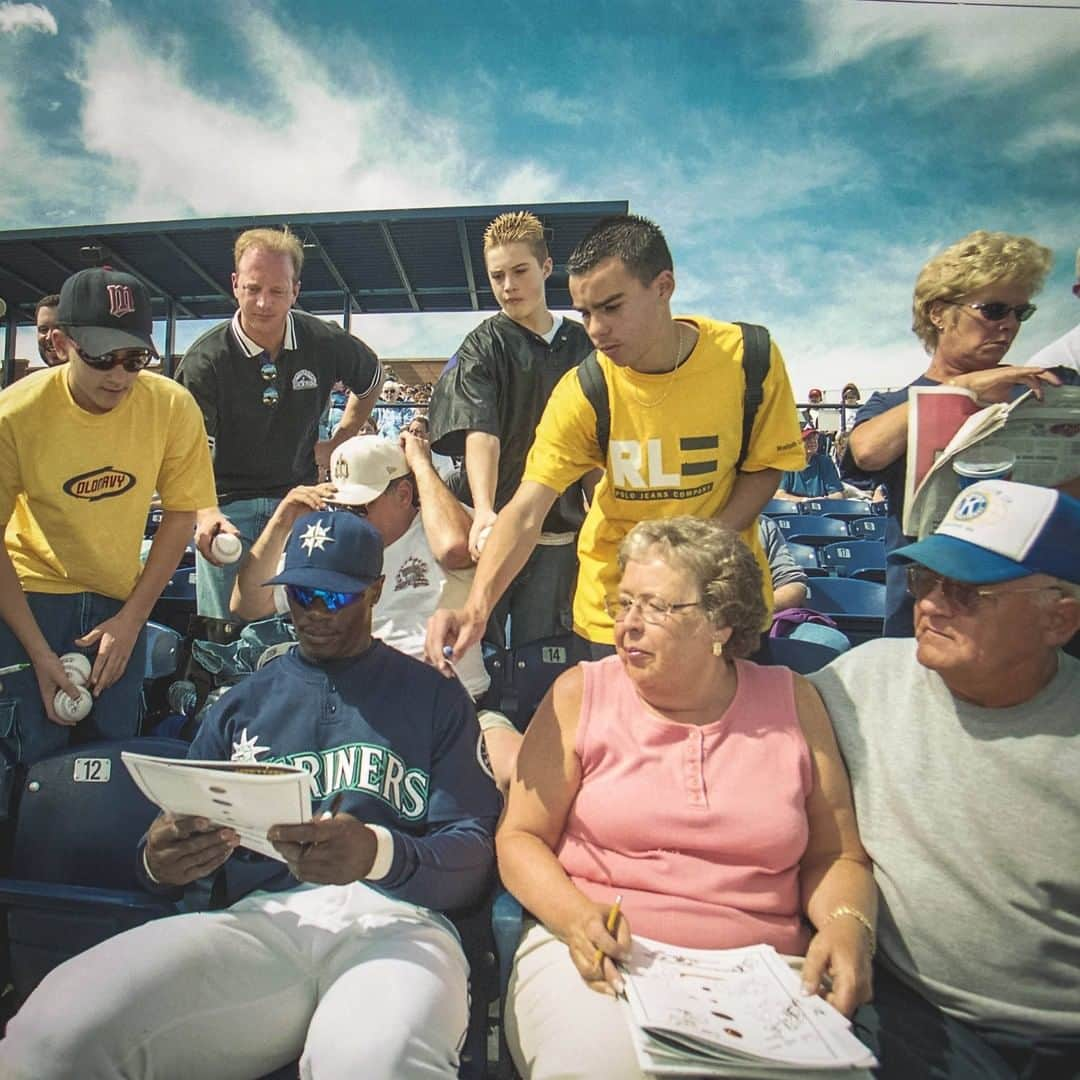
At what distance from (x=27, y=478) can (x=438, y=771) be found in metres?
1.66

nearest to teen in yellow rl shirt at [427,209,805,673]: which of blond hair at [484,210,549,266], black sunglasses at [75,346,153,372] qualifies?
blond hair at [484,210,549,266]

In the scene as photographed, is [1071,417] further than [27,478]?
No

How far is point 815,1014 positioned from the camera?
1.39 m

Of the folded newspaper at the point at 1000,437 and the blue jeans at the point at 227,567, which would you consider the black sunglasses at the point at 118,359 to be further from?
the folded newspaper at the point at 1000,437

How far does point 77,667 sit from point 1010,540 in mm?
2565

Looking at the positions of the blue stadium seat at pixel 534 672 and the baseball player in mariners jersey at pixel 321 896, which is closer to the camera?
the baseball player in mariners jersey at pixel 321 896

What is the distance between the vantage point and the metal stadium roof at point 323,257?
11820mm

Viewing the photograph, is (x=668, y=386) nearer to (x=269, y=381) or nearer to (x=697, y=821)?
(x=697, y=821)

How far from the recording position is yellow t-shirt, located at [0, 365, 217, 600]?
243 centimetres

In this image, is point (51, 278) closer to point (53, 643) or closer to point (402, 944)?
point (53, 643)

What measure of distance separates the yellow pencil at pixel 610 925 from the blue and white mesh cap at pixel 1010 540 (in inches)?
36.2

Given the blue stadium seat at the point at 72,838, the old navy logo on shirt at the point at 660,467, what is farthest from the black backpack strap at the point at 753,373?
the blue stadium seat at the point at 72,838

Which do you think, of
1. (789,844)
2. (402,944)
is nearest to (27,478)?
(402,944)

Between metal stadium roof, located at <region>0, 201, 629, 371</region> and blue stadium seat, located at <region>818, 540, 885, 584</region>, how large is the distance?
271 inches
